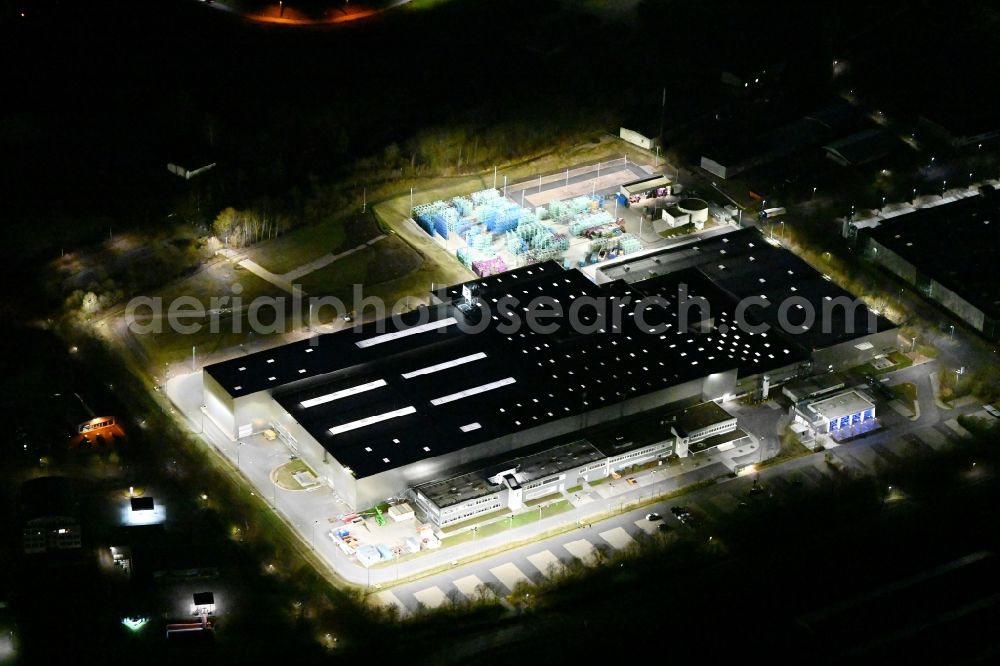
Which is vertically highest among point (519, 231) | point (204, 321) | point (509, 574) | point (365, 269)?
point (519, 231)

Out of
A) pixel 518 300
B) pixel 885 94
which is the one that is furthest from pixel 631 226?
pixel 885 94

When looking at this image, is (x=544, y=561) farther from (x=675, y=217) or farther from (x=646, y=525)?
(x=675, y=217)

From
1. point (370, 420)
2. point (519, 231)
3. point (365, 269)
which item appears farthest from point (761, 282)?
point (370, 420)

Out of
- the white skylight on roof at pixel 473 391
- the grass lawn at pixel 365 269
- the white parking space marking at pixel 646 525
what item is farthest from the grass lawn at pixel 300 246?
the white parking space marking at pixel 646 525

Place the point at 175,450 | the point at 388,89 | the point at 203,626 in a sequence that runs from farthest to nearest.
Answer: the point at 388,89
the point at 175,450
the point at 203,626

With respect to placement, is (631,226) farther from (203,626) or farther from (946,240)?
(203,626)

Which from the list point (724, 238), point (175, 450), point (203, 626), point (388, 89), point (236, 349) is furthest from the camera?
point (388, 89)

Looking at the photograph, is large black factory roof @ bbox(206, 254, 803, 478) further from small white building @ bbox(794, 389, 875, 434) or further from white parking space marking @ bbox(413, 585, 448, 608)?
white parking space marking @ bbox(413, 585, 448, 608)
